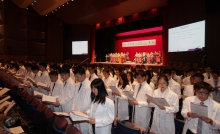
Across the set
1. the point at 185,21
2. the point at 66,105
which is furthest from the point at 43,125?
the point at 185,21

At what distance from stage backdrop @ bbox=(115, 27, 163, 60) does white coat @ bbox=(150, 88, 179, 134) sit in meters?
13.1

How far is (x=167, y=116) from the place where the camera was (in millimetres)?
3617

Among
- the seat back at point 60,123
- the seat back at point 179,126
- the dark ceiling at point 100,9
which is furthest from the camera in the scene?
the dark ceiling at point 100,9

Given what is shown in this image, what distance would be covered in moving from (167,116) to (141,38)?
49.0 ft

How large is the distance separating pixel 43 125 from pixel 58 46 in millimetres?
18915

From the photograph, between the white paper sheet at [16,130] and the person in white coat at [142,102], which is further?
the person in white coat at [142,102]

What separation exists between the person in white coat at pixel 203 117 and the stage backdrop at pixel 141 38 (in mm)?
13718

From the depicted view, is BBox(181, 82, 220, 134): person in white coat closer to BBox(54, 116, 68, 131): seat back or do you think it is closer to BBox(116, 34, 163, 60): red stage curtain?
BBox(54, 116, 68, 131): seat back

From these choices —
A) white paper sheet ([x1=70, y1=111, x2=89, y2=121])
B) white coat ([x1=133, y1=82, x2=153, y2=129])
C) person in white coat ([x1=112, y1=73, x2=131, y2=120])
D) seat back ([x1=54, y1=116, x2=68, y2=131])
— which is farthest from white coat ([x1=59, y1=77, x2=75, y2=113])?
white paper sheet ([x1=70, y1=111, x2=89, y2=121])

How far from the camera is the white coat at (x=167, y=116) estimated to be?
3.52 m

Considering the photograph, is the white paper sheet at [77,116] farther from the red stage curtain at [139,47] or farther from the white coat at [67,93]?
the red stage curtain at [139,47]

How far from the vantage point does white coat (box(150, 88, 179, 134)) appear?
11.5 feet

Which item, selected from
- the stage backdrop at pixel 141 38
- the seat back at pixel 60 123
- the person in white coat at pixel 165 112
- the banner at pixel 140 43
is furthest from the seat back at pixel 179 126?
the banner at pixel 140 43

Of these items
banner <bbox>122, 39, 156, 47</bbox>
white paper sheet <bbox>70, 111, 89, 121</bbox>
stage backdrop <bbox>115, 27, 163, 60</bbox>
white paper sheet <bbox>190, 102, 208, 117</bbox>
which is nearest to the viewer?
white paper sheet <bbox>190, 102, 208, 117</bbox>
